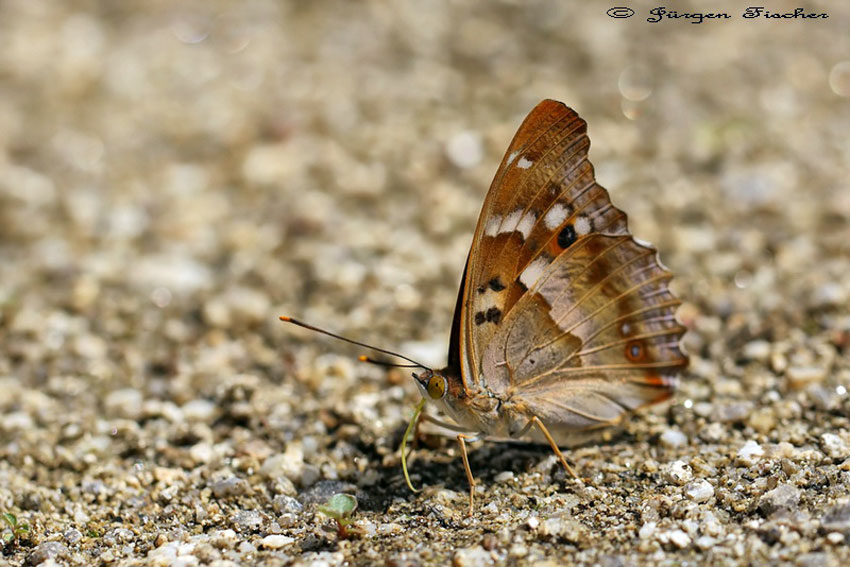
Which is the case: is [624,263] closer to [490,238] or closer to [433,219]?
[490,238]

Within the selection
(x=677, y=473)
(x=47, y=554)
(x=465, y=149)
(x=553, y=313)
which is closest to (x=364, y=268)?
(x=465, y=149)

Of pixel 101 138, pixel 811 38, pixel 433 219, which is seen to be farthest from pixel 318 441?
pixel 811 38

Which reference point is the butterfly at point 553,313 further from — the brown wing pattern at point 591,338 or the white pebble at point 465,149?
the white pebble at point 465,149

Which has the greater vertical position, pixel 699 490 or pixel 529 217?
pixel 529 217

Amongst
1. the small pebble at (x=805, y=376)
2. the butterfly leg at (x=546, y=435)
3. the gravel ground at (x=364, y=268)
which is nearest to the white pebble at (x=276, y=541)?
the gravel ground at (x=364, y=268)

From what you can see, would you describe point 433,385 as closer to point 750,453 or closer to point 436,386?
point 436,386

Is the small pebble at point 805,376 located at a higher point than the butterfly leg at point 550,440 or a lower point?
higher
